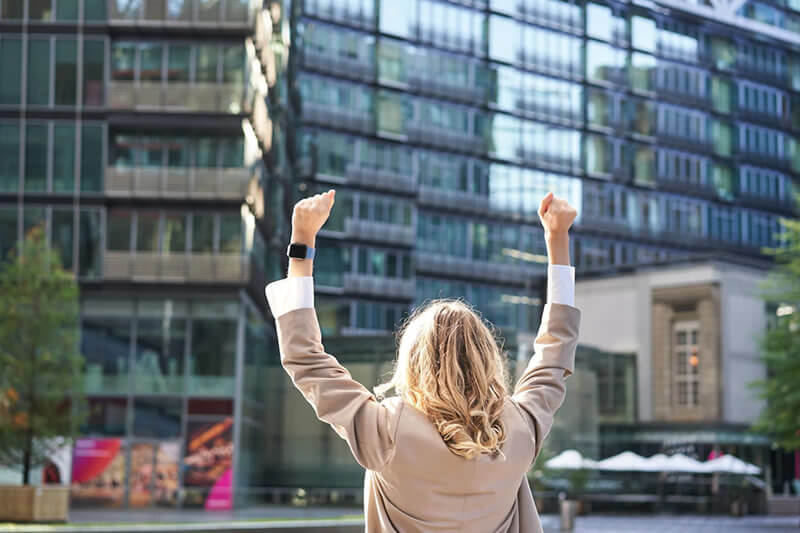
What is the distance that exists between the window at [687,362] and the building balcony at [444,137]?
16.6 meters

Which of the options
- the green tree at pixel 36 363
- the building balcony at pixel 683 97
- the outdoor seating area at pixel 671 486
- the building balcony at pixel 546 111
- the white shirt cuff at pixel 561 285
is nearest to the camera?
the white shirt cuff at pixel 561 285

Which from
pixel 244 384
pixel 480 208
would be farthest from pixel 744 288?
pixel 244 384

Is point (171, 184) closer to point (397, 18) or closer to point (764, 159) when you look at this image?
point (397, 18)

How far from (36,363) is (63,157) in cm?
1280

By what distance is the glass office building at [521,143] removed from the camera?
213 feet

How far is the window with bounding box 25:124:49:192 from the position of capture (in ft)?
127

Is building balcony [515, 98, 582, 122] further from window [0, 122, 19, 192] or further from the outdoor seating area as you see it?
window [0, 122, 19, 192]

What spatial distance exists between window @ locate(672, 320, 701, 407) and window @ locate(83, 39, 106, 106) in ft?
106

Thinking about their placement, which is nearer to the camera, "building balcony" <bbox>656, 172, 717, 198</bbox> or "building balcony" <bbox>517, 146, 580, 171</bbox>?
"building balcony" <bbox>517, 146, 580, 171</bbox>

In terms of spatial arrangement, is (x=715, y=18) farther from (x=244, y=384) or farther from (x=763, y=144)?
(x=763, y=144)

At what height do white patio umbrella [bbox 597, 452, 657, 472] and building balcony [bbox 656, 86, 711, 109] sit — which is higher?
building balcony [bbox 656, 86, 711, 109]

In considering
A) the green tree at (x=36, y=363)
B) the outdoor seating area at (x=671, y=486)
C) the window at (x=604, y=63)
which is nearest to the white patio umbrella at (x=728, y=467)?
the outdoor seating area at (x=671, y=486)

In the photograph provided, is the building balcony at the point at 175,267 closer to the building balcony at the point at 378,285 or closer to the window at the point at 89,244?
the window at the point at 89,244

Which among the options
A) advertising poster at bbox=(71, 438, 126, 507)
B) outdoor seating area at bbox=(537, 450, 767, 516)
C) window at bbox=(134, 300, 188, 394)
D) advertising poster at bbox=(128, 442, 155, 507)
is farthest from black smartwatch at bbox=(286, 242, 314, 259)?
outdoor seating area at bbox=(537, 450, 767, 516)
